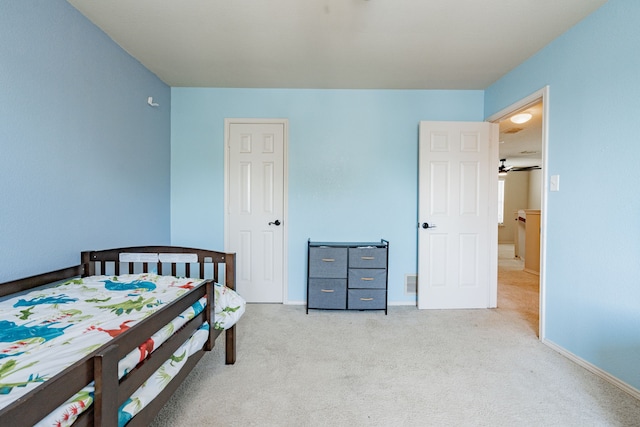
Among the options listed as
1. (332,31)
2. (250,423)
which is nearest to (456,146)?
(332,31)

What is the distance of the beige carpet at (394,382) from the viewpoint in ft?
4.78

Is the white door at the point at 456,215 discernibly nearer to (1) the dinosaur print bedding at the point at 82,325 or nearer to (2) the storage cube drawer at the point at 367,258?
(2) the storage cube drawer at the point at 367,258

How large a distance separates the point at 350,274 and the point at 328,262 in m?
0.26

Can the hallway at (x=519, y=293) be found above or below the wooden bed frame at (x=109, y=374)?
below

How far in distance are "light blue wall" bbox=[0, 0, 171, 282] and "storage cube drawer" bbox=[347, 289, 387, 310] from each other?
7.08ft

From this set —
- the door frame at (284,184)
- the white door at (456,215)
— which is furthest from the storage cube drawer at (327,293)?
the white door at (456,215)

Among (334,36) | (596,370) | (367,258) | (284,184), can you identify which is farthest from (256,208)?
(596,370)

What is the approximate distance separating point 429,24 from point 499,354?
8.25 feet

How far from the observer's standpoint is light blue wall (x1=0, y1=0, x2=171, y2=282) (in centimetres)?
153

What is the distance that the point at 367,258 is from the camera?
2848 mm

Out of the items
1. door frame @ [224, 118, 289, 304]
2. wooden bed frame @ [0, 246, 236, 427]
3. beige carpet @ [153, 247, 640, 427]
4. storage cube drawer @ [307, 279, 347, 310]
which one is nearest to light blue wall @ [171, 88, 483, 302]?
door frame @ [224, 118, 289, 304]

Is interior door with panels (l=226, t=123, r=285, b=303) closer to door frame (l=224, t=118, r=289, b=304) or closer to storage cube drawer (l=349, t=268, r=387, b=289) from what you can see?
door frame (l=224, t=118, r=289, b=304)

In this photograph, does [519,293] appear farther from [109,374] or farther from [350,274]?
[109,374]

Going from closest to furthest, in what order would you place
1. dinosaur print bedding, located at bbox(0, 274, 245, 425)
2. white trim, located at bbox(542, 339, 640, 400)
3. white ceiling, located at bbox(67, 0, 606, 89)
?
dinosaur print bedding, located at bbox(0, 274, 245, 425), white trim, located at bbox(542, 339, 640, 400), white ceiling, located at bbox(67, 0, 606, 89)
